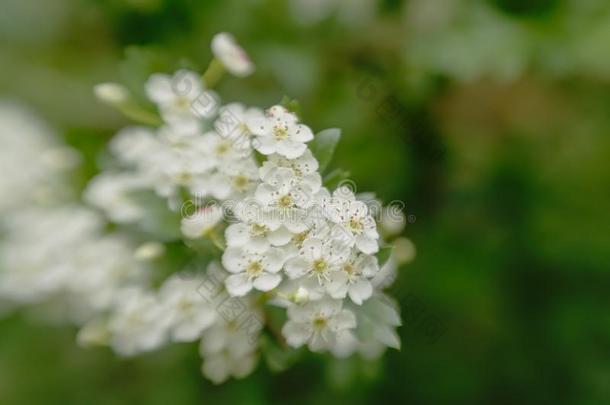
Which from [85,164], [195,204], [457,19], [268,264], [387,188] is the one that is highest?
[457,19]

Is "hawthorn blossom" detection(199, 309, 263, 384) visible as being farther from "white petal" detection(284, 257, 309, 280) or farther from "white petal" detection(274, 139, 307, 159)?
"white petal" detection(274, 139, 307, 159)

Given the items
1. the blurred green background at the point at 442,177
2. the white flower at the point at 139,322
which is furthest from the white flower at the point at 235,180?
the blurred green background at the point at 442,177

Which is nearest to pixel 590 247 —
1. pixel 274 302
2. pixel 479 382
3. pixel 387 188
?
pixel 479 382

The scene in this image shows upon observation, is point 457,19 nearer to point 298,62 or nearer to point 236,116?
point 298,62

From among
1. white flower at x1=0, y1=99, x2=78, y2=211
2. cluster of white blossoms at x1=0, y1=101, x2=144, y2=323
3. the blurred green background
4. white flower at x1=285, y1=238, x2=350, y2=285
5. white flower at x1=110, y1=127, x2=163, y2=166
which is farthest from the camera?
the blurred green background

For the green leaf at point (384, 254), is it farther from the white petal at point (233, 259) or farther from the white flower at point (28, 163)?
the white flower at point (28, 163)

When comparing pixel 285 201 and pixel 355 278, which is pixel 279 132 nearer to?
pixel 285 201

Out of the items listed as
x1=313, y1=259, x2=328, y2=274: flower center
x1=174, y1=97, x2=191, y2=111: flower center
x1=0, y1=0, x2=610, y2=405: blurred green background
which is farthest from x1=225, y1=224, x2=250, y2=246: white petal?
x1=0, y1=0, x2=610, y2=405: blurred green background
